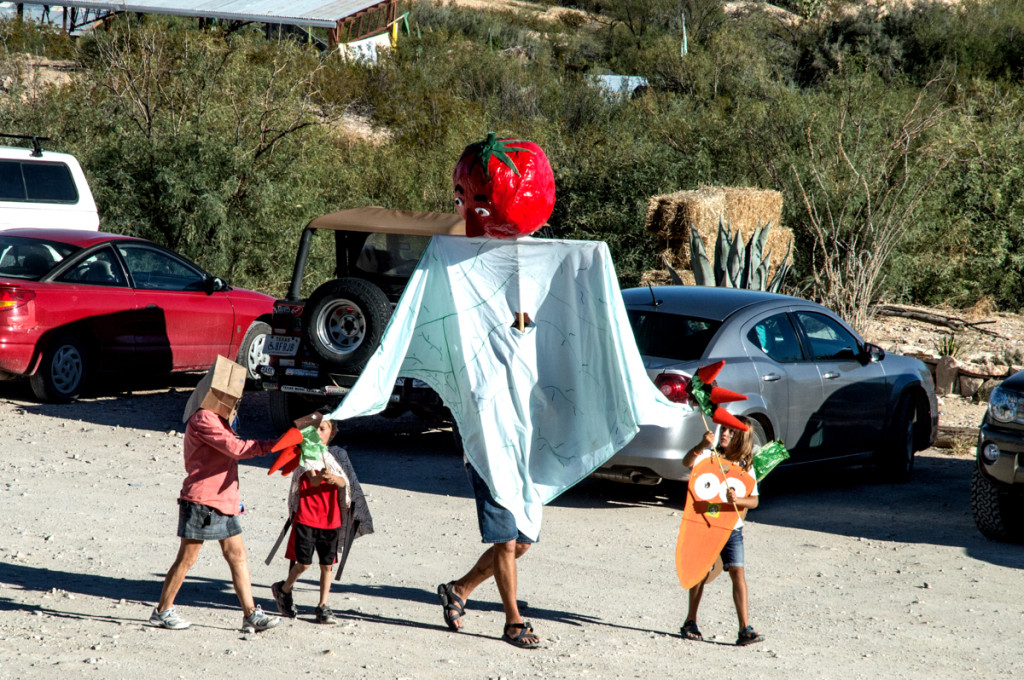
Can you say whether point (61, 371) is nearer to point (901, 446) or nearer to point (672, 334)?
point (672, 334)

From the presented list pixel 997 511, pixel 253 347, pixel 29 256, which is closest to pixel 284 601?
pixel 997 511

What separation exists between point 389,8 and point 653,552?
42523mm

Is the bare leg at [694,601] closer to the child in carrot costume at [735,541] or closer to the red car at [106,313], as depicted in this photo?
the child in carrot costume at [735,541]

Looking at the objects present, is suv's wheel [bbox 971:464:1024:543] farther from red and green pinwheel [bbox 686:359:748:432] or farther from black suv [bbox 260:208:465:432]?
black suv [bbox 260:208:465:432]

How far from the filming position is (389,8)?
46.1 metres

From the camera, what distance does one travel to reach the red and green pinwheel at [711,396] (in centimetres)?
480

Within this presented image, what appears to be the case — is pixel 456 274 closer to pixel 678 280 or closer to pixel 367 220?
pixel 367 220

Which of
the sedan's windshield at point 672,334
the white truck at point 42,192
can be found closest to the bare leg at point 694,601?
the sedan's windshield at point 672,334

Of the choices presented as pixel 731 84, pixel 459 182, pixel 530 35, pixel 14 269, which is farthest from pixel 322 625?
pixel 530 35

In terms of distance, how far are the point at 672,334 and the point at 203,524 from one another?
380 centimetres

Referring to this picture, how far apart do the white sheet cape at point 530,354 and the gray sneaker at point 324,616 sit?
940 millimetres

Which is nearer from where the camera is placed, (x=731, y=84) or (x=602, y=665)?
(x=602, y=665)

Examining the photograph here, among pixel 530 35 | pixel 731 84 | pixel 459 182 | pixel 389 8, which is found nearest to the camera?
pixel 459 182

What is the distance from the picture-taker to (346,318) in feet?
29.2
